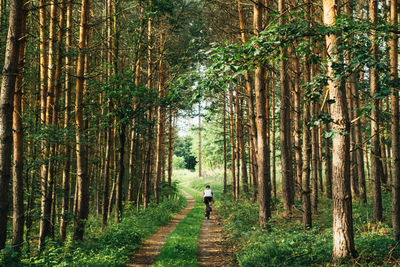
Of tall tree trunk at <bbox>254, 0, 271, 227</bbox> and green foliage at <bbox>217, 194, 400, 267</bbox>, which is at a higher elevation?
tall tree trunk at <bbox>254, 0, 271, 227</bbox>

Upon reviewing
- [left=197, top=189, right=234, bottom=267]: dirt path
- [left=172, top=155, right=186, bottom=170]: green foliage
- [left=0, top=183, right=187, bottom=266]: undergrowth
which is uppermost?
[left=172, top=155, right=186, bottom=170]: green foliage

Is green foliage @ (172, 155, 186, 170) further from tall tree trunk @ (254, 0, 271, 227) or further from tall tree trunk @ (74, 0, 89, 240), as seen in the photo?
tall tree trunk @ (254, 0, 271, 227)

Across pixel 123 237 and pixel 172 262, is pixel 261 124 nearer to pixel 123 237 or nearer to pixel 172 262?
pixel 172 262

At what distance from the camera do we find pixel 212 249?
29.0ft

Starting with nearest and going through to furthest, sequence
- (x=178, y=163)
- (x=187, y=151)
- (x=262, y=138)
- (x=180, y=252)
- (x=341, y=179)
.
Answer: (x=341, y=179) < (x=180, y=252) < (x=262, y=138) < (x=178, y=163) < (x=187, y=151)

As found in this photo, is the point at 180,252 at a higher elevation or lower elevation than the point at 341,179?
lower

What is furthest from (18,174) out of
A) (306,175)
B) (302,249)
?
(306,175)

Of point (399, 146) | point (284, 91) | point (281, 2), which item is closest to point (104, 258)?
point (284, 91)

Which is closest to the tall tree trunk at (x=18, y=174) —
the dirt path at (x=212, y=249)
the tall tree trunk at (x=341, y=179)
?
the dirt path at (x=212, y=249)

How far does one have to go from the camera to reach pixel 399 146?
24.5 feet

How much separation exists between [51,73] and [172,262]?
22.3 ft

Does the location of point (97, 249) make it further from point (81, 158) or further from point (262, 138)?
point (262, 138)

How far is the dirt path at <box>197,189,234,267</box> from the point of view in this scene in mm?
7492

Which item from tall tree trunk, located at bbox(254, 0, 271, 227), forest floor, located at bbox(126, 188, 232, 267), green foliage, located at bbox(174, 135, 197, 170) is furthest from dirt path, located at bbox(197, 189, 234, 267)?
green foliage, located at bbox(174, 135, 197, 170)
